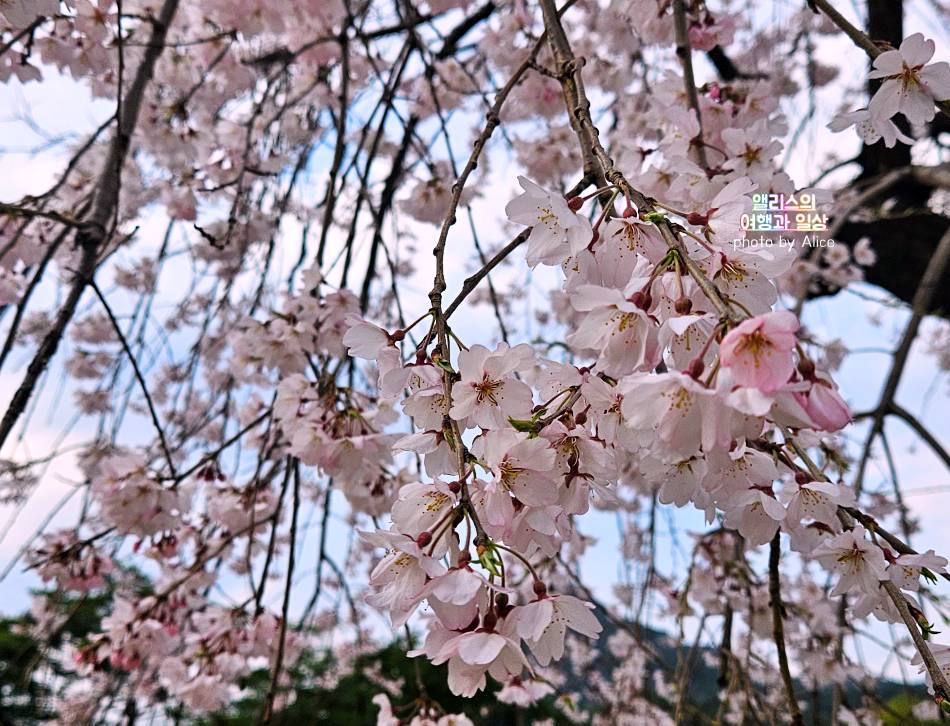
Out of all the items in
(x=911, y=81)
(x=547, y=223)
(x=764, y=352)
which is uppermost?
(x=911, y=81)

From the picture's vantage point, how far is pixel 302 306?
1318 mm

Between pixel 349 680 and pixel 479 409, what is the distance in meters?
5.04

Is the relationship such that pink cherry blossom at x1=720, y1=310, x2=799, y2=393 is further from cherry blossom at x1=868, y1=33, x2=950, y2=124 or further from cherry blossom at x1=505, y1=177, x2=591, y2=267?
cherry blossom at x1=868, y1=33, x2=950, y2=124

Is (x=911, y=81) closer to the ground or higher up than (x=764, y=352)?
higher up

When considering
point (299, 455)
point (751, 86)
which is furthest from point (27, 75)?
point (751, 86)

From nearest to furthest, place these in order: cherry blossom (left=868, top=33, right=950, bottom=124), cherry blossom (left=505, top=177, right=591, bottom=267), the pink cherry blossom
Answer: the pink cherry blossom < cherry blossom (left=505, top=177, right=591, bottom=267) < cherry blossom (left=868, top=33, right=950, bottom=124)

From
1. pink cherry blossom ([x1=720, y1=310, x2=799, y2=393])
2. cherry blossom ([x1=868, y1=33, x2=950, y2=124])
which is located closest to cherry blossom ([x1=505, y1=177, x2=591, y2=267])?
pink cherry blossom ([x1=720, y1=310, x2=799, y2=393])

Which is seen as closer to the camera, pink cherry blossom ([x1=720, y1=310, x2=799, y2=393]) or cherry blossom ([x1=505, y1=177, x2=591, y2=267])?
pink cherry blossom ([x1=720, y1=310, x2=799, y2=393])

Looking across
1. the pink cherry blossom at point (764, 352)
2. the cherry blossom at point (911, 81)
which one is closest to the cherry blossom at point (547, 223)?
the pink cherry blossom at point (764, 352)

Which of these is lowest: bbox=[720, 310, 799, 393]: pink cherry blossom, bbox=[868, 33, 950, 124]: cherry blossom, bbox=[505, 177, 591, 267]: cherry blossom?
bbox=[720, 310, 799, 393]: pink cherry blossom

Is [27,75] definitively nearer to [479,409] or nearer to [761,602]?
[479,409]

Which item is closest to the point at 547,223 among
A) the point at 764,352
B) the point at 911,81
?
the point at 764,352

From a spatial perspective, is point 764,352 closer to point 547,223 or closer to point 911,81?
point 547,223

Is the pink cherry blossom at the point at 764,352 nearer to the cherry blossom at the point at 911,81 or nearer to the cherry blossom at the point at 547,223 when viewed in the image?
the cherry blossom at the point at 547,223
